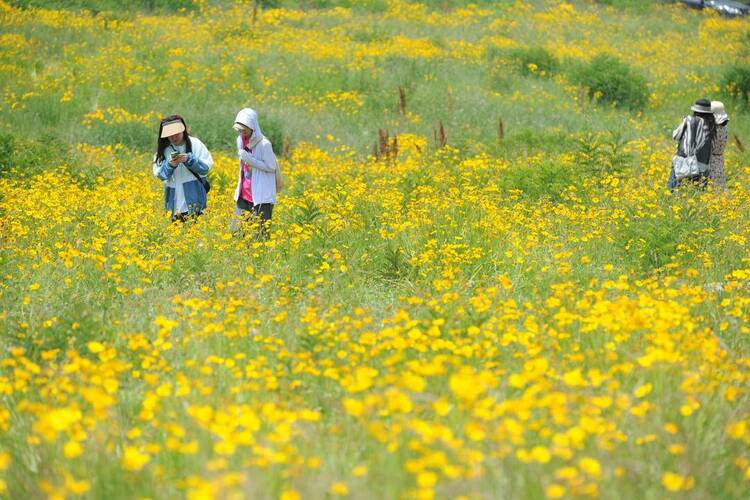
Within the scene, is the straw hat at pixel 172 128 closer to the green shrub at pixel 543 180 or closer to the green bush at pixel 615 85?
the green shrub at pixel 543 180

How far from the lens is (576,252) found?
6664 millimetres

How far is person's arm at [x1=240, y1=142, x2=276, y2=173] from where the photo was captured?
705 centimetres

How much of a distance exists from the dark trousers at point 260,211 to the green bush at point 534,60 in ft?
38.1

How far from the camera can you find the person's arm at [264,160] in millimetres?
7055

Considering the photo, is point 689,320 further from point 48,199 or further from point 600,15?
point 600,15

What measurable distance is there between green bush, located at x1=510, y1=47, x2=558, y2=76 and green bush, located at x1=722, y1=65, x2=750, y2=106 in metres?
3.53

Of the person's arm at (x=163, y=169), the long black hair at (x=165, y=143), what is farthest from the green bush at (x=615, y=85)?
the person's arm at (x=163, y=169)

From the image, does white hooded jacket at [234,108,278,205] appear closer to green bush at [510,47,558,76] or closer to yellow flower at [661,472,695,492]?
yellow flower at [661,472,695,492]

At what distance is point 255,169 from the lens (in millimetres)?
7246

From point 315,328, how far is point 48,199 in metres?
4.30

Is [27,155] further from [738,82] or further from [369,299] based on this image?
[738,82]

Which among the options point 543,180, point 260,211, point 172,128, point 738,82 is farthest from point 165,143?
point 738,82

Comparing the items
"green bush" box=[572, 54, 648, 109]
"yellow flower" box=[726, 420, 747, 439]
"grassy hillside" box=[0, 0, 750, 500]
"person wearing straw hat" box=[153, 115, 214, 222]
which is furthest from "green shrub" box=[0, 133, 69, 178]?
"green bush" box=[572, 54, 648, 109]

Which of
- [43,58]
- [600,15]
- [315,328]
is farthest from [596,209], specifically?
[600,15]
